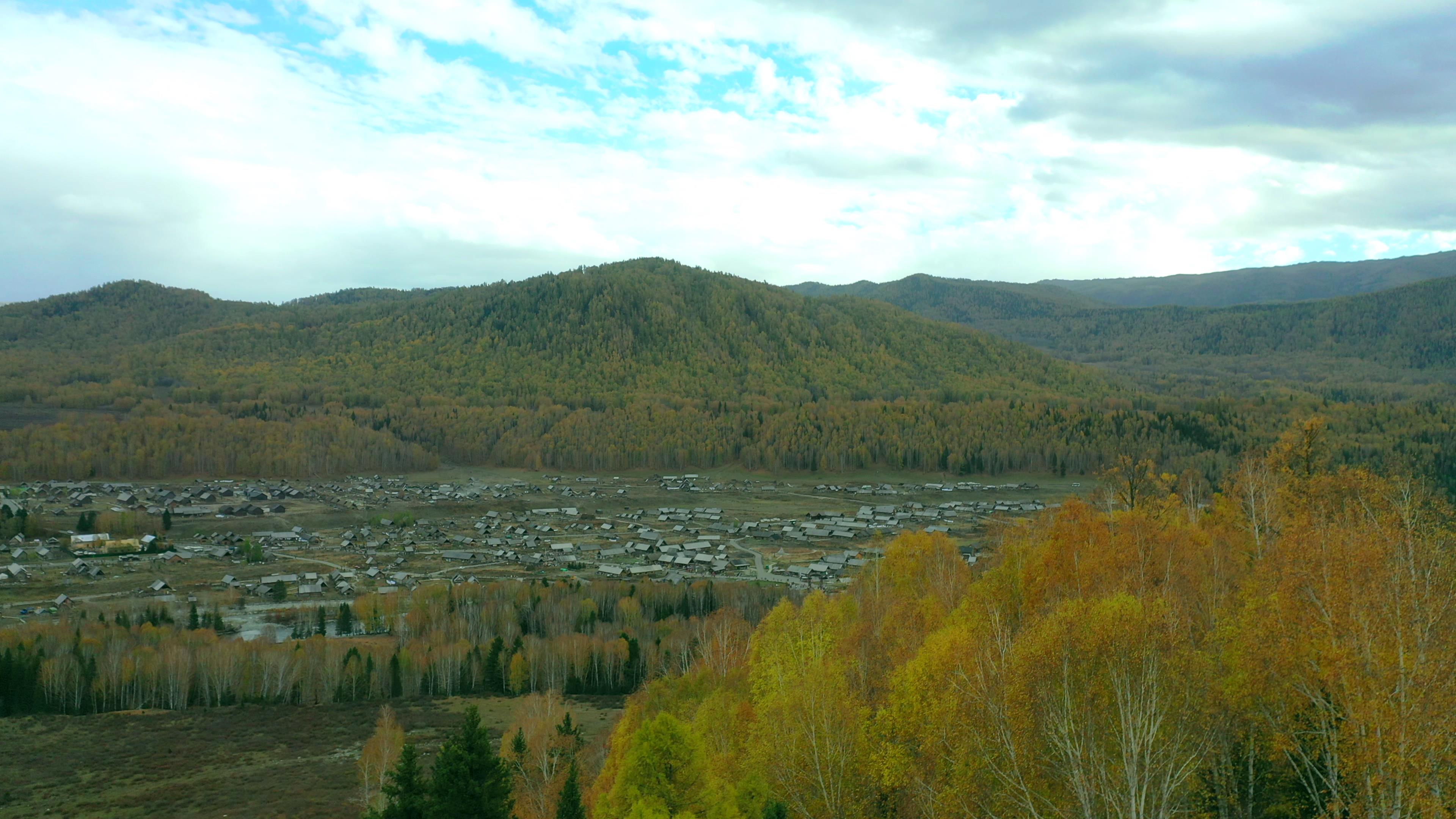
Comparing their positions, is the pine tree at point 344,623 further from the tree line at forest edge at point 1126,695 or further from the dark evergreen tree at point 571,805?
the dark evergreen tree at point 571,805

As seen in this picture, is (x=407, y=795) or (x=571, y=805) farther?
(x=571, y=805)

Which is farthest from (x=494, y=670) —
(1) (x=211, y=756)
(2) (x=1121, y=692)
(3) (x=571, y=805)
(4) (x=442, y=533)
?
(4) (x=442, y=533)

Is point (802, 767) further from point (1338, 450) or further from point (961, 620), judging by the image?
point (1338, 450)

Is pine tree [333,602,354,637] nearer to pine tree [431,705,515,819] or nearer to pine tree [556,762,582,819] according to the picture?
pine tree [556,762,582,819]

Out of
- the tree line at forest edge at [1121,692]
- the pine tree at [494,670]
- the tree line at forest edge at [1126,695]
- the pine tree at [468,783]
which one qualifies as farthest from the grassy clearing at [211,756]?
the pine tree at [468,783]

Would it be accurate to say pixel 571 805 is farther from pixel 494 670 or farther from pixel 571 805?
pixel 494 670
